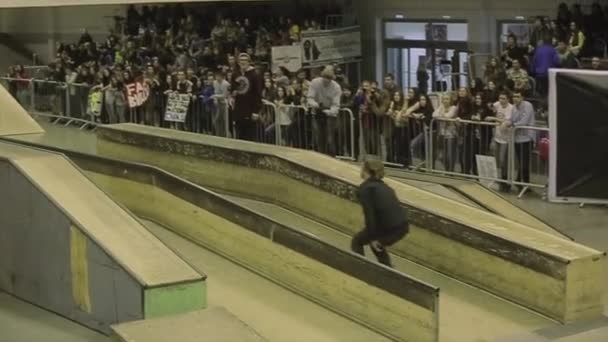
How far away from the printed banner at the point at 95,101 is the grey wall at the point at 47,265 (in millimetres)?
11251

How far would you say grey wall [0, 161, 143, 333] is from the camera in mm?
10219

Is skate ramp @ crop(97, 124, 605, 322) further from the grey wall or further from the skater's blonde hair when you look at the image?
the grey wall

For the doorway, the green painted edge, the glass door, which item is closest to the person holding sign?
the doorway

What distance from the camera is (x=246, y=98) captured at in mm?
18234

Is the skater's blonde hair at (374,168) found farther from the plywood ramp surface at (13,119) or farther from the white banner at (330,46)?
the white banner at (330,46)

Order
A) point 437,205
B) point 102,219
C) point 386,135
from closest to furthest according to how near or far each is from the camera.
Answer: point 102,219 → point 437,205 → point 386,135

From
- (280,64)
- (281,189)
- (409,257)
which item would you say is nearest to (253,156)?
(281,189)

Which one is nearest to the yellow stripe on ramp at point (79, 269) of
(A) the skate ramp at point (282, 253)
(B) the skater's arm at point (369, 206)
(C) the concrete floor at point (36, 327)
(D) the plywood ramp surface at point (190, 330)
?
(C) the concrete floor at point (36, 327)

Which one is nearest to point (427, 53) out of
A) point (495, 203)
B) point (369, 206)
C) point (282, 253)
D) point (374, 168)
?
point (495, 203)

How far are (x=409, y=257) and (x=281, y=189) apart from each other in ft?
9.19

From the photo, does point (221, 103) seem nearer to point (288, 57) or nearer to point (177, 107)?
point (177, 107)

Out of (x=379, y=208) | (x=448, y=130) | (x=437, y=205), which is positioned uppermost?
(x=448, y=130)

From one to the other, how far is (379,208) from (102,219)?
9.71ft

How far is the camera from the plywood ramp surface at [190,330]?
344 inches
